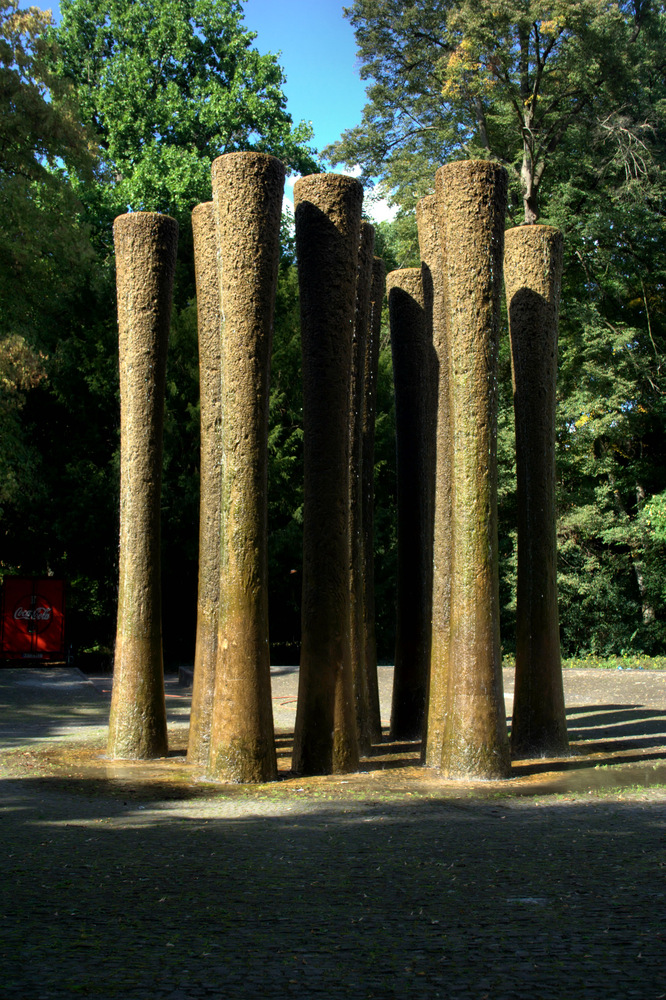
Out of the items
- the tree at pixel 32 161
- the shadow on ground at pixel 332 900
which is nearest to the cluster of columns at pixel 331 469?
the shadow on ground at pixel 332 900

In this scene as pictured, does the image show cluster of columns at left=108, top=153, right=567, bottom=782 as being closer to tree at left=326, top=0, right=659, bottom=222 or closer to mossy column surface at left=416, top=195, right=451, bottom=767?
mossy column surface at left=416, top=195, right=451, bottom=767

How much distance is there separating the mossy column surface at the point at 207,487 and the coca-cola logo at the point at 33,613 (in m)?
12.7

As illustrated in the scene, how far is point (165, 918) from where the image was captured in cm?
511

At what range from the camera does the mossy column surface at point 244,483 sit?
940 cm

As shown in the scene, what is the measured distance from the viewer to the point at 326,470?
9891 millimetres

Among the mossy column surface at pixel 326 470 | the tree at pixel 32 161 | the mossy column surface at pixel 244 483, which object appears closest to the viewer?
the mossy column surface at pixel 244 483

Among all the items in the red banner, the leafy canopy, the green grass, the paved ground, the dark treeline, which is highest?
the leafy canopy

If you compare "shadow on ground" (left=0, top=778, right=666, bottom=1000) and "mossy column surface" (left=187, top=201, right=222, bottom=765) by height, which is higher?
"mossy column surface" (left=187, top=201, right=222, bottom=765)

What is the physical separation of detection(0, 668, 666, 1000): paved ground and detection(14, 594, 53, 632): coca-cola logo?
12.6 meters

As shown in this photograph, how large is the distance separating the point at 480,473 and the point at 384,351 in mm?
21558

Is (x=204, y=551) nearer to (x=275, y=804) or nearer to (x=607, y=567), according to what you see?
(x=275, y=804)

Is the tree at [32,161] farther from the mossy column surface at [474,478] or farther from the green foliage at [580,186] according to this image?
the mossy column surface at [474,478]

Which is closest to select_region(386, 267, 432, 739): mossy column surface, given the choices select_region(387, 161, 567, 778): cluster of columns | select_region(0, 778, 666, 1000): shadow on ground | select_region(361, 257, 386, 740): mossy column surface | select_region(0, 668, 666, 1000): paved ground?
select_region(387, 161, 567, 778): cluster of columns

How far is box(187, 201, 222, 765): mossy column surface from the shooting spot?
1095 centimetres
